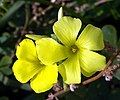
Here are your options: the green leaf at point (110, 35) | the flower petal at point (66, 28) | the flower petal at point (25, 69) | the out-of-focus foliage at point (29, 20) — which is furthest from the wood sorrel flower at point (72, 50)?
the out-of-focus foliage at point (29, 20)

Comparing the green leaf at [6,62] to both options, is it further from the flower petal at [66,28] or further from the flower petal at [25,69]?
the flower petal at [66,28]

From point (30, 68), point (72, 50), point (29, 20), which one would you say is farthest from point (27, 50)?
point (29, 20)

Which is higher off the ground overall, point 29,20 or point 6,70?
point 29,20

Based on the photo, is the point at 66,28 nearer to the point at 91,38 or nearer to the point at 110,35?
the point at 91,38

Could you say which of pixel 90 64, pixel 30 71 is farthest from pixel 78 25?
pixel 30 71

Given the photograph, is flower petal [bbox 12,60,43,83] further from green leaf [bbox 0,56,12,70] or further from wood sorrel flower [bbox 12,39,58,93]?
green leaf [bbox 0,56,12,70]
